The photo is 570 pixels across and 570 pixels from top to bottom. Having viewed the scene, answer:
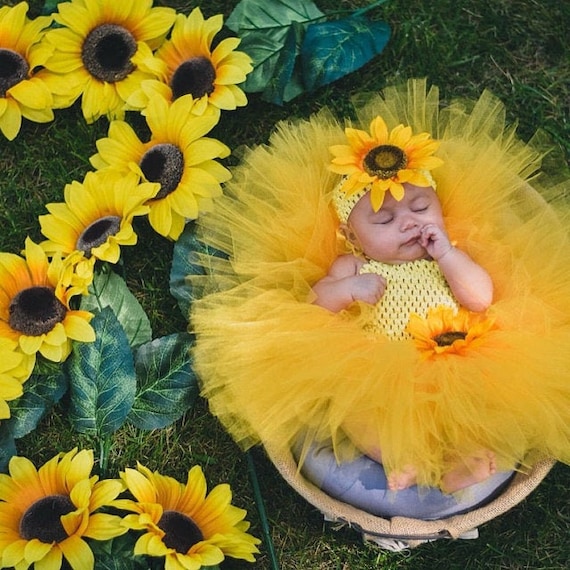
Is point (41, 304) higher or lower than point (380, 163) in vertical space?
lower

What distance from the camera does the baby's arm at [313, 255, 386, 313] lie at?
4.66 feet

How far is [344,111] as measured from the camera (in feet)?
5.83

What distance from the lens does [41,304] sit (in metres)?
1.49

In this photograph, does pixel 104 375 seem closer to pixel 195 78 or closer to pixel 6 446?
pixel 6 446

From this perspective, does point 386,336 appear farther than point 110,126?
No

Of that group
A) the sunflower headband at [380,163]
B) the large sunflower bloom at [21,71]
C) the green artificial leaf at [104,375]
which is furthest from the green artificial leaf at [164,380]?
the large sunflower bloom at [21,71]

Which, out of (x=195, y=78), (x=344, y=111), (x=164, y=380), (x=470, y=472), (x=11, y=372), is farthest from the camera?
(x=344, y=111)

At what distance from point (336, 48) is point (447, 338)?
24.8 inches

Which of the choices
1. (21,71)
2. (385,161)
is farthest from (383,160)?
(21,71)

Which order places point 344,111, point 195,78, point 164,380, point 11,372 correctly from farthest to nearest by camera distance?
point 344,111 < point 195,78 < point 164,380 < point 11,372

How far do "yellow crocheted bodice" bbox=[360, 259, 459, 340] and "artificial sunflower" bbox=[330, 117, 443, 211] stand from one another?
0.38 feet

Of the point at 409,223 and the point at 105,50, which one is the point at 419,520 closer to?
the point at 409,223

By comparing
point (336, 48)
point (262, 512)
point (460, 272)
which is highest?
point (336, 48)

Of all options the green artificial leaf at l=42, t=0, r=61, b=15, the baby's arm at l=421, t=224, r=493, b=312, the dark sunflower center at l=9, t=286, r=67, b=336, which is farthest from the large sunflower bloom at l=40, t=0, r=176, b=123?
the baby's arm at l=421, t=224, r=493, b=312
